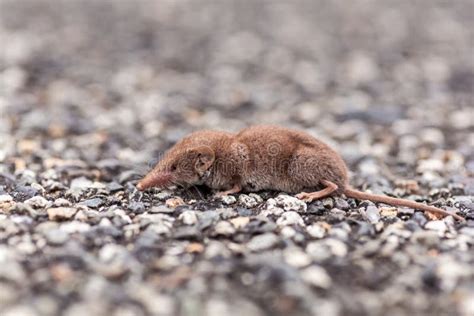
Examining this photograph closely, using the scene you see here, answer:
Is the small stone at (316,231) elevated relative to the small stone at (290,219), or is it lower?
lower

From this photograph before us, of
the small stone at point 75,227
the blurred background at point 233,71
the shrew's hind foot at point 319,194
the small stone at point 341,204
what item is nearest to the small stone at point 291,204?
the shrew's hind foot at point 319,194

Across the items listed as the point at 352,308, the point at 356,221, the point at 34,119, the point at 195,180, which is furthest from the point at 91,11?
the point at 352,308

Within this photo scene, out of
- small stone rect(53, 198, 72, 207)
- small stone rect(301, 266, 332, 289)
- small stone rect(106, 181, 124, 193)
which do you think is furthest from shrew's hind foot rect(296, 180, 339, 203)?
small stone rect(53, 198, 72, 207)

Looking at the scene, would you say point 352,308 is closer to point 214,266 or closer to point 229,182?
point 214,266

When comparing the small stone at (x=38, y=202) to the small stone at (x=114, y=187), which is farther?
the small stone at (x=114, y=187)

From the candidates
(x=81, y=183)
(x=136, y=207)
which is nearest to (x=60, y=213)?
(x=136, y=207)

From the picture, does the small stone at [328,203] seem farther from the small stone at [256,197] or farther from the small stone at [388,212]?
the small stone at [256,197]
